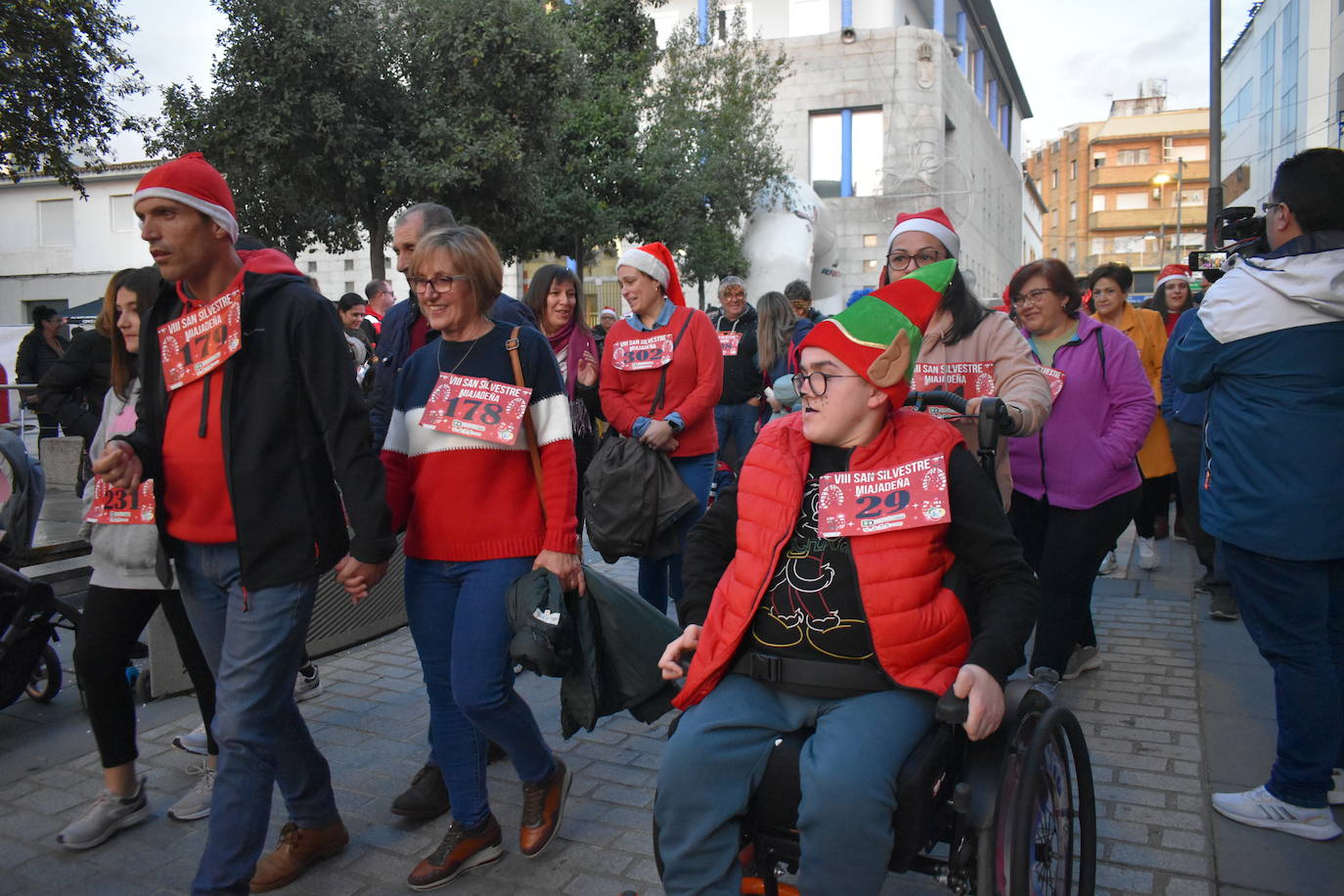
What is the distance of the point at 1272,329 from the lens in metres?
3.24

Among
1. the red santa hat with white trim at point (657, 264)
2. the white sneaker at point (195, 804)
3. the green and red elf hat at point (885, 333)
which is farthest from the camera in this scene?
the red santa hat with white trim at point (657, 264)

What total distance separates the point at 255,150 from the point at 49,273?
28.8m

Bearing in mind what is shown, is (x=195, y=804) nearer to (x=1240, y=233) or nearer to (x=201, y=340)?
(x=201, y=340)

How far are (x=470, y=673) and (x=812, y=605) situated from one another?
45.1 inches

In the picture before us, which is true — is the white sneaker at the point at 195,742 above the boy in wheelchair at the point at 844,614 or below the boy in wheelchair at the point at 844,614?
below

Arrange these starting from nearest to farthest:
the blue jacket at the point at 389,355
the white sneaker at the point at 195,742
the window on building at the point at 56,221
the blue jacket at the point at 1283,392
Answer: the blue jacket at the point at 1283,392 < the blue jacket at the point at 389,355 < the white sneaker at the point at 195,742 < the window on building at the point at 56,221

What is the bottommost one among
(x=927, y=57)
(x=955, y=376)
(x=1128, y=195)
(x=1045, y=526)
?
(x=1045, y=526)

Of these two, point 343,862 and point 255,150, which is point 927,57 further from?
point 343,862

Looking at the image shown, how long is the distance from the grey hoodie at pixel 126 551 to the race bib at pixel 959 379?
267 centimetres

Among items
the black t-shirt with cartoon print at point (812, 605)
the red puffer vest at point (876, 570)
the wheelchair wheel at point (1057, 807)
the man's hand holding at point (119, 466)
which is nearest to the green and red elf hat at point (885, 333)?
the red puffer vest at point (876, 570)

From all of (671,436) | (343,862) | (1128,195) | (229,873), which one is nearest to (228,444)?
(229,873)

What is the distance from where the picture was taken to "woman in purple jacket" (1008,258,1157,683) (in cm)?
414

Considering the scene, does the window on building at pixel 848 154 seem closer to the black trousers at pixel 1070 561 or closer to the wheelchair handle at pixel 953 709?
the black trousers at pixel 1070 561

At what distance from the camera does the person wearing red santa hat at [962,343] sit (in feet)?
11.8
